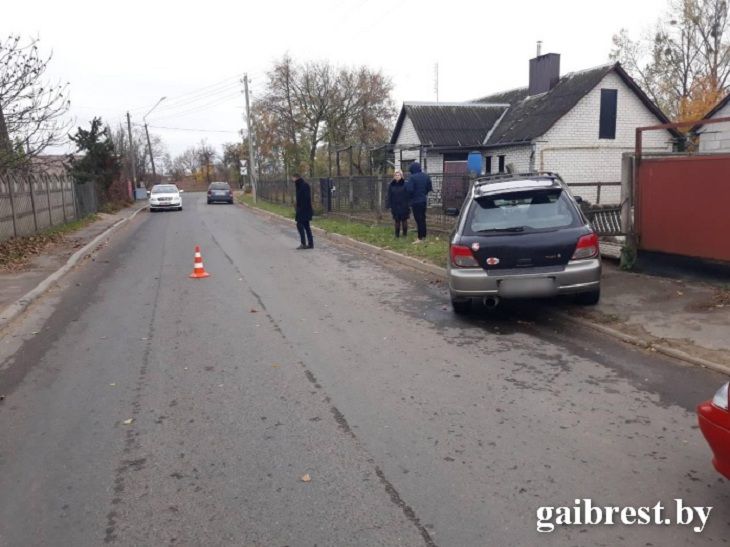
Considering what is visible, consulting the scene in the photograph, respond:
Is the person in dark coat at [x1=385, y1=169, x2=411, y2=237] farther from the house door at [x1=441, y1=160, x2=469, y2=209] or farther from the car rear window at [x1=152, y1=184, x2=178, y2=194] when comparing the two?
the car rear window at [x1=152, y1=184, x2=178, y2=194]

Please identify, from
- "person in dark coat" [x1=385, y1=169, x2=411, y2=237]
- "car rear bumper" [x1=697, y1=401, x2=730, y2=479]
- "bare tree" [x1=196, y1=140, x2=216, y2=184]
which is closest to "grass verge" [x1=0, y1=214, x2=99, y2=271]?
"person in dark coat" [x1=385, y1=169, x2=411, y2=237]

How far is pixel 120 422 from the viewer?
446 centimetres

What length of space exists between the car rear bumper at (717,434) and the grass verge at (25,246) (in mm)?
12203

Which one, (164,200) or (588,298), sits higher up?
(164,200)

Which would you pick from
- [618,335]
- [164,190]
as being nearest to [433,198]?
[618,335]

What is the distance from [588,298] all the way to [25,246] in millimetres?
13399

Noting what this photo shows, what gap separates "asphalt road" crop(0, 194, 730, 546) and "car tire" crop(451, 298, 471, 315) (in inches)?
8.8

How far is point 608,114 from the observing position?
25516 mm

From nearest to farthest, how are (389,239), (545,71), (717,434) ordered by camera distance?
(717,434) < (389,239) < (545,71)

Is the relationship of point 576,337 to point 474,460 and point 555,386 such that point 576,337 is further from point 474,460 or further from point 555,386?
point 474,460

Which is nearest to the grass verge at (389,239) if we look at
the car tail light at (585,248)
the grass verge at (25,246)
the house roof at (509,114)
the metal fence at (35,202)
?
the car tail light at (585,248)

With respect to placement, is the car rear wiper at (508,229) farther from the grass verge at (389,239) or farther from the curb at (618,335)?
the grass verge at (389,239)

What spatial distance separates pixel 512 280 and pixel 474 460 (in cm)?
333

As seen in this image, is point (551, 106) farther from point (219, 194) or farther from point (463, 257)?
point (219, 194)
